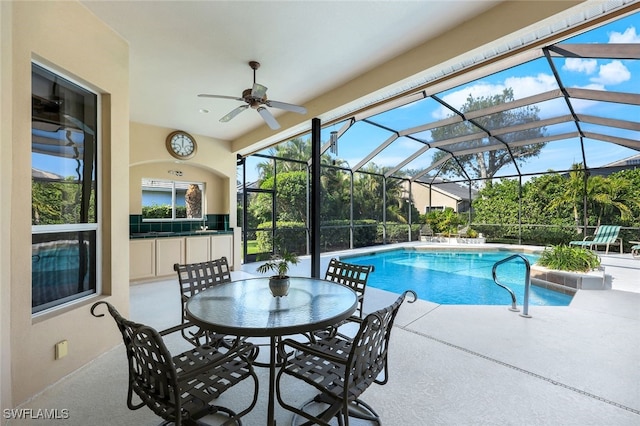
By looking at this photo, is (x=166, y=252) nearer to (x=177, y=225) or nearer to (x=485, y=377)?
(x=177, y=225)

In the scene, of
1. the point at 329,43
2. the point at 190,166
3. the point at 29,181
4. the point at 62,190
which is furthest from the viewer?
the point at 190,166

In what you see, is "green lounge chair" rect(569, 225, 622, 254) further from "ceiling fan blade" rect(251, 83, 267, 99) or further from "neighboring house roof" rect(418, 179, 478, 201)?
"ceiling fan blade" rect(251, 83, 267, 99)

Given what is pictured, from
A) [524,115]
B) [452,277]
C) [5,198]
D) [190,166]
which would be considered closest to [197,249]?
[190,166]

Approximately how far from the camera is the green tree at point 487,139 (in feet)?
18.1

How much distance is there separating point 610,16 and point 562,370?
9.24 ft

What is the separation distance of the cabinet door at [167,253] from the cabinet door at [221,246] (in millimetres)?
635

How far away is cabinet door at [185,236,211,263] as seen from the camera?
18.7ft

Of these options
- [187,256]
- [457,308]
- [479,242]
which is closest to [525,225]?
A: [479,242]

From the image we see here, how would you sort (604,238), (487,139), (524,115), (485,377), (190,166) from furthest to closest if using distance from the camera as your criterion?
(604,238)
(487,139)
(190,166)
(524,115)
(485,377)

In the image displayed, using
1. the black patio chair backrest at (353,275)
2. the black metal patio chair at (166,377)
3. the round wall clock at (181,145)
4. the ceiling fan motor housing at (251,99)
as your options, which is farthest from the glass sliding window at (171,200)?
the black metal patio chair at (166,377)

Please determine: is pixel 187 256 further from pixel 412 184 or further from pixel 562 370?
pixel 412 184

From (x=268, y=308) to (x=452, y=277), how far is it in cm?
590

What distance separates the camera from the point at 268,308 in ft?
6.23

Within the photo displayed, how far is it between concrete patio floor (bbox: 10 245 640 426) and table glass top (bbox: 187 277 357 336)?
26.7 inches
